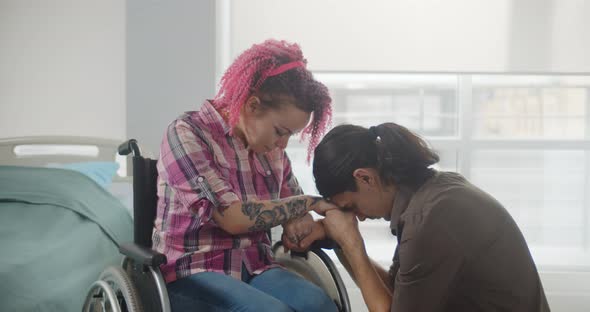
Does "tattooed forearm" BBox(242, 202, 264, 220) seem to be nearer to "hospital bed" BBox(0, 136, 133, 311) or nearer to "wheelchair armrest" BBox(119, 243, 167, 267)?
"wheelchair armrest" BBox(119, 243, 167, 267)

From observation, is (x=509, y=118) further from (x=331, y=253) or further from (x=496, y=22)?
(x=331, y=253)

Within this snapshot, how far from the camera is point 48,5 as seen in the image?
3.46m

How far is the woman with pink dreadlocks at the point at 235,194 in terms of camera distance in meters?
1.57

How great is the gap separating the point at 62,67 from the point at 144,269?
228cm

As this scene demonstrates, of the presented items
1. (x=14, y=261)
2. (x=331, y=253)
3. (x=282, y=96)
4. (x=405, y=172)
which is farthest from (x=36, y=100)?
(x=405, y=172)

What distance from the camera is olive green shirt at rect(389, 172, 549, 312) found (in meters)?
1.38

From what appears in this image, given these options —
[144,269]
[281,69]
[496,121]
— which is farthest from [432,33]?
[144,269]

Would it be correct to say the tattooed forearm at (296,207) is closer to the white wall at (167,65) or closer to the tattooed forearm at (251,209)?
the tattooed forearm at (251,209)

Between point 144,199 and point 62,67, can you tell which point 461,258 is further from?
point 62,67

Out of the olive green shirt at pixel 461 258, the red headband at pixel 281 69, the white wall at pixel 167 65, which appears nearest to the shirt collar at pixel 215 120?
the red headband at pixel 281 69

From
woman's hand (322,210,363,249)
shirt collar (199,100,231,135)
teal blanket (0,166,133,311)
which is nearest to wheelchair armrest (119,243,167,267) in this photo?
teal blanket (0,166,133,311)

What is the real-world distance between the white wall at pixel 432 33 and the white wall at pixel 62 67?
0.75m

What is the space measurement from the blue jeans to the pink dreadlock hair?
0.41 meters

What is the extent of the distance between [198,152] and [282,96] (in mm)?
252
